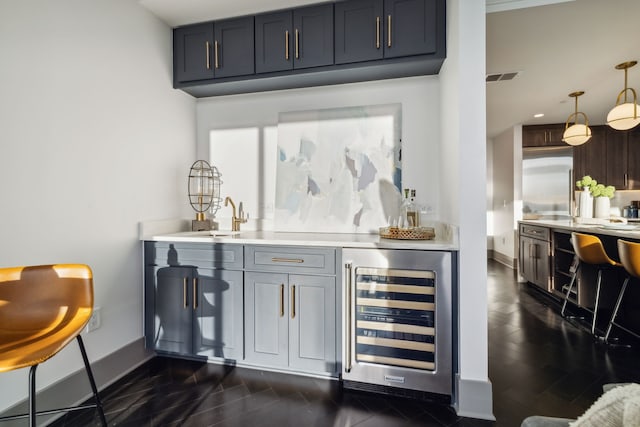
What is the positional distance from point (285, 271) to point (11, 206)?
4.89 feet

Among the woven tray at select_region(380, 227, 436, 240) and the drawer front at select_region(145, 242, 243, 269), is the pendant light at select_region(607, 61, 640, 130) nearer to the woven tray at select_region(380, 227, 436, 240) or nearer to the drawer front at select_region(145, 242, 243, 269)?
the woven tray at select_region(380, 227, 436, 240)

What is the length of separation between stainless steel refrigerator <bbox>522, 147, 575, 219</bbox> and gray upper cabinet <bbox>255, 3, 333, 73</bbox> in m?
4.76

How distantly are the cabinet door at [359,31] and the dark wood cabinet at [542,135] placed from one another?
454 centimetres

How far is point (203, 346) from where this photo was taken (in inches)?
88.8

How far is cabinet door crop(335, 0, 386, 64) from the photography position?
2.25 meters

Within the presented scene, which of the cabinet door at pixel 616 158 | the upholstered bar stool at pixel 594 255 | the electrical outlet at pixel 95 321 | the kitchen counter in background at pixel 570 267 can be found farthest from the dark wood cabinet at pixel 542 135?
the electrical outlet at pixel 95 321

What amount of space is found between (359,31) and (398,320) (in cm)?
204

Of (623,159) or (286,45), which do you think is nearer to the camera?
(286,45)

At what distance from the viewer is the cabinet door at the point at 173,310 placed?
229cm

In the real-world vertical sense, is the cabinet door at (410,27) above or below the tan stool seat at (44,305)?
above

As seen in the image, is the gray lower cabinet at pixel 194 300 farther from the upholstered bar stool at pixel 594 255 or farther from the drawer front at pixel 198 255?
the upholstered bar stool at pixel 594 255

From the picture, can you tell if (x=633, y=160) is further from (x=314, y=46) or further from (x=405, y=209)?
(x=314, y=46)

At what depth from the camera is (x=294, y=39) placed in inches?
95.0

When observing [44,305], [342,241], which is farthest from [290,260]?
[44,305]
